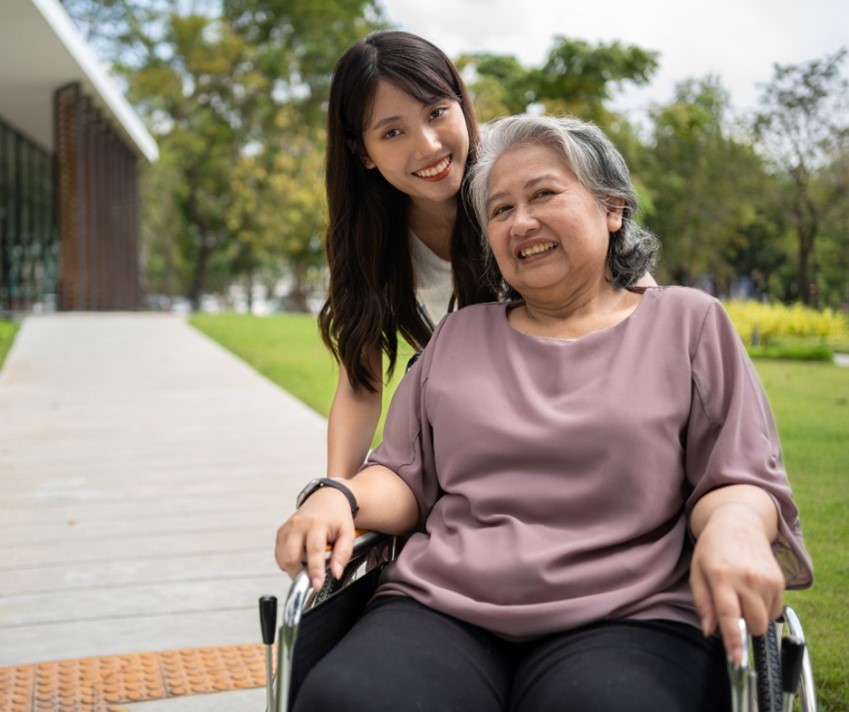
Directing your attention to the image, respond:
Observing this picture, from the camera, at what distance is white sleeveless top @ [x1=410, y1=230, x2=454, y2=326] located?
2572 millimetres

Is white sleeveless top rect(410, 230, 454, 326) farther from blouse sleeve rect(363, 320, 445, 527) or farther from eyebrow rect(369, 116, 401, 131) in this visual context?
blouse sleeve rect(363, 320, 445, 527)

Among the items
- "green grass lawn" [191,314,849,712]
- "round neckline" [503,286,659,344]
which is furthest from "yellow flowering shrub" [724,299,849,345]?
"round neckline" [503,286,659,344]

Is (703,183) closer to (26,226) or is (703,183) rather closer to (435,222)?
(26,226)

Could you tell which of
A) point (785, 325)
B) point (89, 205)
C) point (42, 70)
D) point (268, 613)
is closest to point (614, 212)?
point (268, 613)

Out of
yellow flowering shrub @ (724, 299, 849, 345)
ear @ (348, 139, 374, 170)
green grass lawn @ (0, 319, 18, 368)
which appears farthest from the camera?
yellow flowering shrub @ (724, 299, 849, 345)

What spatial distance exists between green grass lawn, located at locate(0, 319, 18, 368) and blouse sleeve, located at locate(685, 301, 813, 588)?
976 cm

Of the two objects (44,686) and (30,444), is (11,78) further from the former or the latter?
(44,686)

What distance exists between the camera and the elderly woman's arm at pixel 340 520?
68.1 inches

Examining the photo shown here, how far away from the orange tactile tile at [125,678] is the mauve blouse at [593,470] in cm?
117

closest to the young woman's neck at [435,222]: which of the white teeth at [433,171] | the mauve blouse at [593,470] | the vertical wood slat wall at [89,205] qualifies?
the white teeth at [433,171]

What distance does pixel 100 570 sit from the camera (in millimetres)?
3900

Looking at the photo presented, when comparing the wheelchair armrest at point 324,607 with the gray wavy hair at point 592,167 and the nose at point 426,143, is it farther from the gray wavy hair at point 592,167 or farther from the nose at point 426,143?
the nose at point 426,143

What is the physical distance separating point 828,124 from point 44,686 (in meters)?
27.9

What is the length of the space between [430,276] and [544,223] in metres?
0.69
